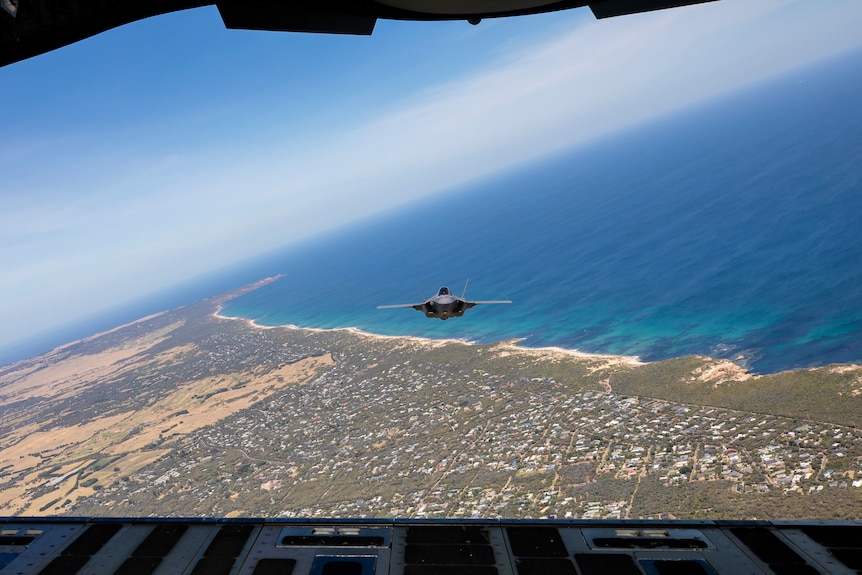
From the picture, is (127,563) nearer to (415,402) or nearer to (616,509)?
(616,509)

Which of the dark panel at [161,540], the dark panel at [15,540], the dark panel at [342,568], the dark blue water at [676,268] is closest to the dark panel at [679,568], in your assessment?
the dark panel at [342,568]

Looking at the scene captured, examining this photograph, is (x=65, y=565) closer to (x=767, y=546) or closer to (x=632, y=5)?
(x=767, y=546)

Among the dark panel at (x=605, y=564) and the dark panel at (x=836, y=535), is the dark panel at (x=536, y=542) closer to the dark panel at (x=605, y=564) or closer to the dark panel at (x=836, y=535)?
the dark panel at (x=605, y=564)

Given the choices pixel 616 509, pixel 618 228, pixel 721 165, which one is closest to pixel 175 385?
pixel 616 509

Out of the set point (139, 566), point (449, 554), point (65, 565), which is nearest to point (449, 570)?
point (449, 554)

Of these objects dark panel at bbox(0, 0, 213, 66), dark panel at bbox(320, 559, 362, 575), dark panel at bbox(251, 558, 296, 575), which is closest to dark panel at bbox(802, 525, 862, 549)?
dark panel at bbox(320, 559, 362, 575)

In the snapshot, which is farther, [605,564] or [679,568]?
[605,564]

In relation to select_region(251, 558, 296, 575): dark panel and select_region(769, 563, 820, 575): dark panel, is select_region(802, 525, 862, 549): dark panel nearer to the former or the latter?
select_region(769, 563, 820, 575): dark panel
